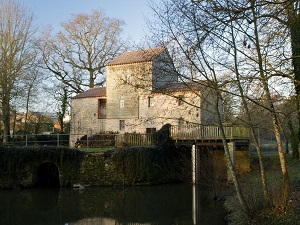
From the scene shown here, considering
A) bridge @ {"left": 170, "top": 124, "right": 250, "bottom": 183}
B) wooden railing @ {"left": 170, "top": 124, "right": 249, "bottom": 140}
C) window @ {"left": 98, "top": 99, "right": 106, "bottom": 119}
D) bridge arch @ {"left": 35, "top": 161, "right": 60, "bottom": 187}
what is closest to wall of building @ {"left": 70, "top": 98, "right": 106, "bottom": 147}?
window @ {"left": 98, "top": 99, "right": 106, "bottom": 119}

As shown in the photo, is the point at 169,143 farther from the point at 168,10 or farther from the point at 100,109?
the point at 168,10

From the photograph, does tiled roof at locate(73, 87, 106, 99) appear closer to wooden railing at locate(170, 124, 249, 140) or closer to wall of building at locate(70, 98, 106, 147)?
wall of building at locate(70, 98, 106, 147)

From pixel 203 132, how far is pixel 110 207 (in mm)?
9046

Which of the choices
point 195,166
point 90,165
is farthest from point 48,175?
point 195,166

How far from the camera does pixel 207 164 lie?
56.1ft

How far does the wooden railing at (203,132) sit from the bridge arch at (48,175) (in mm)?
8046


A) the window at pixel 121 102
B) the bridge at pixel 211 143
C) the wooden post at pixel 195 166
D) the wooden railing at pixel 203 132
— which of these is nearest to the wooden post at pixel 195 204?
the wooden post at pixel 195 166

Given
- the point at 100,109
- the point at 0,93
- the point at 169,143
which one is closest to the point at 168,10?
the point at 169,143

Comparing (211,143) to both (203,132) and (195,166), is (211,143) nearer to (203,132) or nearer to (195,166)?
(203,132)

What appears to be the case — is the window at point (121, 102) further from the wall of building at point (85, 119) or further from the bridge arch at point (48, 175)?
the bridge arch at point (48, 175)

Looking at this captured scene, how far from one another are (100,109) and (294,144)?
17.2 meters

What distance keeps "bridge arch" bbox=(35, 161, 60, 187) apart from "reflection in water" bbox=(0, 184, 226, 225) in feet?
7.58

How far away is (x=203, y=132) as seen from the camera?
69.6ft

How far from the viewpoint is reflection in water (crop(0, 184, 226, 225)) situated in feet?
38.5
